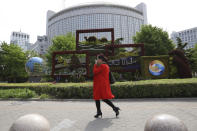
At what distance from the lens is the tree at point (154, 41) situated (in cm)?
2569

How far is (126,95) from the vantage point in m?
7.93

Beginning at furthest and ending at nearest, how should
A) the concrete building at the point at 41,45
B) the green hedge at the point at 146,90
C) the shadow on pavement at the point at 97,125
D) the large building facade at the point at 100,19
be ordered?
the concrete building at the point at 41,45 → the large building facade at the point at 100,19 → the green hedge at the point at 146,90 → the shadow on pavement at the point at 97,125

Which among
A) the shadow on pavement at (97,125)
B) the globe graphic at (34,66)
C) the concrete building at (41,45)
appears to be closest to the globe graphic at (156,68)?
the shadow on pavement at (97,125)

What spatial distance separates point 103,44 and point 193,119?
45.3ft

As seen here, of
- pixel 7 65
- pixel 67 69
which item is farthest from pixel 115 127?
pixel 7 65

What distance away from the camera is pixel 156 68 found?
1417 centimetres

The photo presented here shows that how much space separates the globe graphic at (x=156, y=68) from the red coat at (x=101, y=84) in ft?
36.6

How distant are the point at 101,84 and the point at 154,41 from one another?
80.4 ft

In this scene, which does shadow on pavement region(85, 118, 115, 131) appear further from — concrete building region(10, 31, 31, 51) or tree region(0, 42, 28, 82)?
concrete building region(10, 31, 31, 51)

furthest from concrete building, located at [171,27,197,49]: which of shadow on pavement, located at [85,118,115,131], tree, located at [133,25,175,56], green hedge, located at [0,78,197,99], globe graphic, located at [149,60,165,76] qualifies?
shadow on pavement, located at [85,118,115,131]

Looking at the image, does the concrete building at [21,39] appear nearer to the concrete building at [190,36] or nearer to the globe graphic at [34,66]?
the globe graphic at [34,66]

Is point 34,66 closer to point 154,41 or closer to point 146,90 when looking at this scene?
point 154,41

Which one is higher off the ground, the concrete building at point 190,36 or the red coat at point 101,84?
the concrete building at point 190,36

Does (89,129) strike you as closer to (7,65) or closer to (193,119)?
(193,119)
